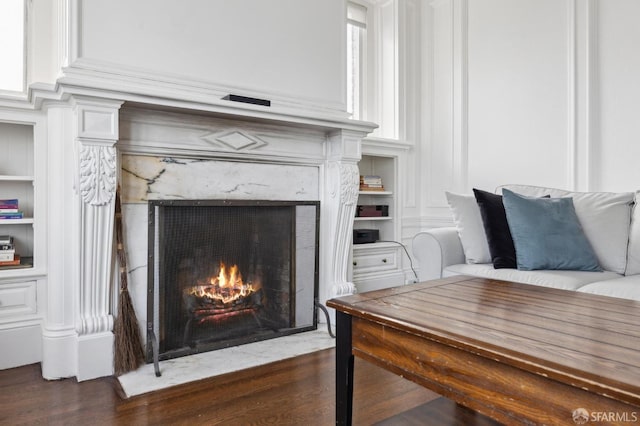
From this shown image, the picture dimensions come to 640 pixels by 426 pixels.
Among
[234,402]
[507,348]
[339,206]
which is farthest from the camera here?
[339,206]

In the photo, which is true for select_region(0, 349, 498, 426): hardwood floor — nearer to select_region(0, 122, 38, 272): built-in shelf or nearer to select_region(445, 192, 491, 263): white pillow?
select_region(0, 122, 38, 272): built-in shelf

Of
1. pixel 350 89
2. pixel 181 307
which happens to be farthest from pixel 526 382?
pixel 350 89

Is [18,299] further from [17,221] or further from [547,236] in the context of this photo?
[547,236]

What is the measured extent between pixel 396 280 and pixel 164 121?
240cm

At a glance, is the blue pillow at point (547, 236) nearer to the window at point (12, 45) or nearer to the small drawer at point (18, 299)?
the small drawer at point (18, 299)

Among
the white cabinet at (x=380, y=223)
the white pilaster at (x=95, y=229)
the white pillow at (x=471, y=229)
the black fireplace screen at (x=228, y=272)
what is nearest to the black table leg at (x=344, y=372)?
the black fireplace screen at (x=228, y=272)

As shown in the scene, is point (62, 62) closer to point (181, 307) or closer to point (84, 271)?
point (84, 271)

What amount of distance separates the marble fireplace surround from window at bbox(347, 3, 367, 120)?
110cm

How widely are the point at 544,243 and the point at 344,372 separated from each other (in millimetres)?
1560

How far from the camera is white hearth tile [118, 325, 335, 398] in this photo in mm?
2012

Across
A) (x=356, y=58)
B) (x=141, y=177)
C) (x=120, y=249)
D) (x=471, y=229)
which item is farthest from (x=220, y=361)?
(x=356, y=58)

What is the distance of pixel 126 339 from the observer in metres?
2.15

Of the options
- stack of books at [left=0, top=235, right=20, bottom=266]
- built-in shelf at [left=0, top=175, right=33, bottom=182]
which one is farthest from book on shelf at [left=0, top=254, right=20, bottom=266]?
built-in shelf at [left=0, top=175, right=33, bottom=182]

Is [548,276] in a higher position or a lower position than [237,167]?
lower
